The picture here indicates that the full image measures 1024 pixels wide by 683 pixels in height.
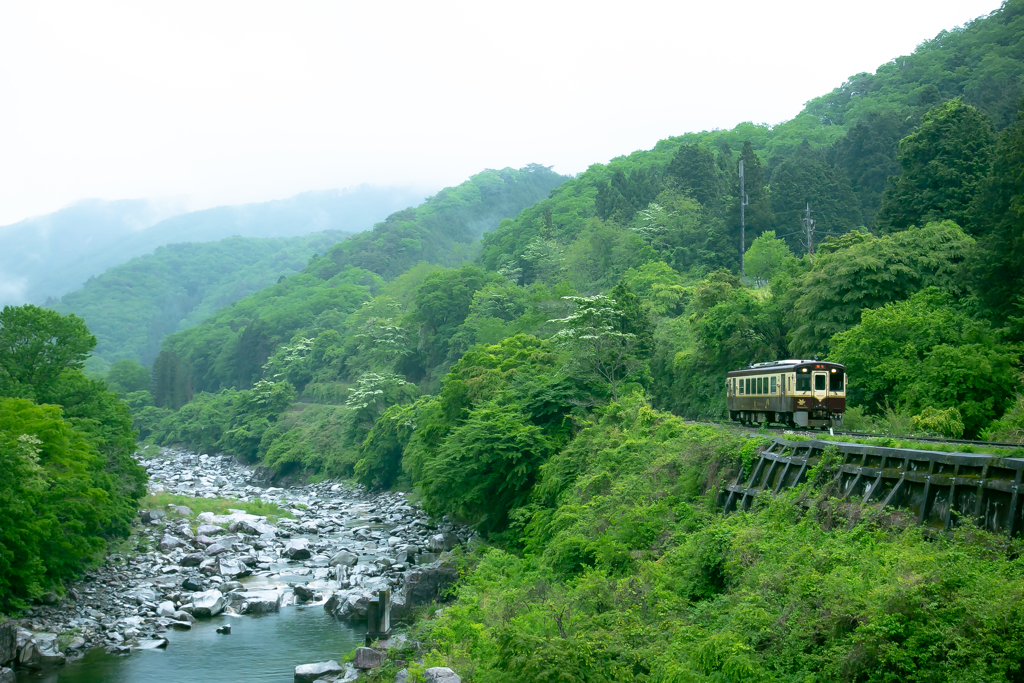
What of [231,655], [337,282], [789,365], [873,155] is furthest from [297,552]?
[337,282]

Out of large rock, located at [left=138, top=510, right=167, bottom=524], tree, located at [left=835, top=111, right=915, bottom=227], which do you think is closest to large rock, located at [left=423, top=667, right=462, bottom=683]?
large rock, located at [left=138, top=510, right=167, bottom=524]

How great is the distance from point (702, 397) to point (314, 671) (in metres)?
22.3

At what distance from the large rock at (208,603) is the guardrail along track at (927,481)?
705 inches

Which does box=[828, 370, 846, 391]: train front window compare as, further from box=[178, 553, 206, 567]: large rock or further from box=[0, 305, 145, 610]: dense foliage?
box=[178, 553, 206, 567]: large rock

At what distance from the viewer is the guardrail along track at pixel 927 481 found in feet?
34.7

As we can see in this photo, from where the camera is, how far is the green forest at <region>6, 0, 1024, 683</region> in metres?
10.7

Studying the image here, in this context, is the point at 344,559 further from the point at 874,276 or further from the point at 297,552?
the point at 874,276

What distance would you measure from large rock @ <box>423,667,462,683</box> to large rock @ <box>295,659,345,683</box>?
221 inches

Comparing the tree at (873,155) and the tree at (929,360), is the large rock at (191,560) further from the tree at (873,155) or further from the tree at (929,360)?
the tree at (873,155)

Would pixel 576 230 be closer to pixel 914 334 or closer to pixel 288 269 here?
pixel 914 334

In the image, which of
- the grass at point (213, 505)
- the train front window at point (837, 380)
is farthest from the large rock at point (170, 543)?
the train front window at point (837, 380)

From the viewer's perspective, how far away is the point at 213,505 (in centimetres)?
4112

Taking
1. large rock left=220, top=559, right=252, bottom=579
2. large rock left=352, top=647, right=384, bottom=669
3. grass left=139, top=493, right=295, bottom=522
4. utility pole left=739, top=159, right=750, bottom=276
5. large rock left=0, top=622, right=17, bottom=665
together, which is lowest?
grass left=139, top=493, right=295, bottom=522

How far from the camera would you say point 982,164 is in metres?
33.9
